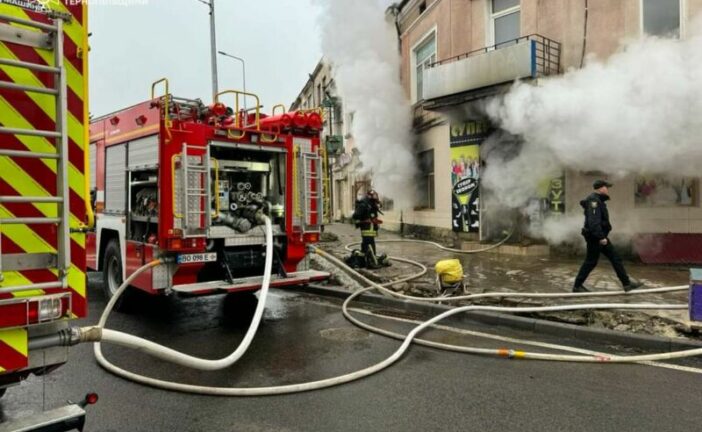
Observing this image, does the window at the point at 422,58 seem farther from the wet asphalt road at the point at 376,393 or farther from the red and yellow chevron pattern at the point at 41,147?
the red and yellow chevron pattern at the point at 41,147

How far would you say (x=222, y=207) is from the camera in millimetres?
6578

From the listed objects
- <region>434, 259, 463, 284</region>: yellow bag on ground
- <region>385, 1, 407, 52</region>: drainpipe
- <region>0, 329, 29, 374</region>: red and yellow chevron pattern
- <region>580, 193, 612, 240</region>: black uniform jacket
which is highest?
<region>385, 1, 407, 52</region>: drainpipe

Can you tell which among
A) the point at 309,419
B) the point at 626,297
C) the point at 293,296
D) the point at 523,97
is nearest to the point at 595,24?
the point at 523,97

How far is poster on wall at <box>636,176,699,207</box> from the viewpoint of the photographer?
9680 millimetres

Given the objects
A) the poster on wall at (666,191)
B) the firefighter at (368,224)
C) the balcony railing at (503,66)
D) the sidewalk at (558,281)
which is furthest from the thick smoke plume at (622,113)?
the firefighter at (368,224)

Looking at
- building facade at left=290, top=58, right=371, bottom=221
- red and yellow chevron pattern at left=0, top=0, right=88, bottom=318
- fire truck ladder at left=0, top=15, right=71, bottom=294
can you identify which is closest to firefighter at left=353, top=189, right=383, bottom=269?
red and yellow chevron pattern at left=0, top=0, right=88, bottom=318

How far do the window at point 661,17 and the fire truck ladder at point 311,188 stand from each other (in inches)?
290

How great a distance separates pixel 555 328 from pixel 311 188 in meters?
3.49

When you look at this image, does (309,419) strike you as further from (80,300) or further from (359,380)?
(80,300)

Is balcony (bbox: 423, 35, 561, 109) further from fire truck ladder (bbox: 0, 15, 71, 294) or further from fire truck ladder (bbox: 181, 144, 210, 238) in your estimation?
fire truck ladder (bbox: 0, 15, 71, 294)

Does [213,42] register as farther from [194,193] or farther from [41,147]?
[41,147]

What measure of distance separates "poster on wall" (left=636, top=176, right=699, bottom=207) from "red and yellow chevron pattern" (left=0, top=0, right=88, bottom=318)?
10.1 metres

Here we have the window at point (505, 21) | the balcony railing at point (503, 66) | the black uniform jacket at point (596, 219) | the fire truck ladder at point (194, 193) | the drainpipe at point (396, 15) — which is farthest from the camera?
the drainpipe at point (396, 15)

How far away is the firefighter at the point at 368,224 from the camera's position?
995 cm
